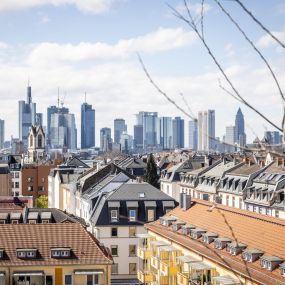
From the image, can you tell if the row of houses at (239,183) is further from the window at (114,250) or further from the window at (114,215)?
the window at (114,250)

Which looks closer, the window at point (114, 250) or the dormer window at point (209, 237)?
the dormer window at point (209, 237)

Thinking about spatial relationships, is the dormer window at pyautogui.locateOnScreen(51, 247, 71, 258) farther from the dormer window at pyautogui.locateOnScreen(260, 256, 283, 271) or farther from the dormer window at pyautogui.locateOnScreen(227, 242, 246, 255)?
the dormer window at pyautogui.locateOnScreen(260, 256, 283, 271)

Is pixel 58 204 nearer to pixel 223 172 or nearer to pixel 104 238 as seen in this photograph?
pixel 223 172

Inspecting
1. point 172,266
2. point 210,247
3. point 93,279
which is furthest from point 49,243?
point 210,247

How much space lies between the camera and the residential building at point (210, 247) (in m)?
31.1

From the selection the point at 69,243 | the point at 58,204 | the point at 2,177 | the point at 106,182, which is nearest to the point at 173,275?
the point at 69,243

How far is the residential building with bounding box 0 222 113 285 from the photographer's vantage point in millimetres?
35844

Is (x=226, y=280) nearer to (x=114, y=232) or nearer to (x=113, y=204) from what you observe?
(x=114, y=232)

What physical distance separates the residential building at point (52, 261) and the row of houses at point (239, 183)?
774 inches

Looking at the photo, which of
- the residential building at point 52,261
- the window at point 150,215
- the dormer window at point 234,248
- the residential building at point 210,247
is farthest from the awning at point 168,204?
the dormer window at point 234,248

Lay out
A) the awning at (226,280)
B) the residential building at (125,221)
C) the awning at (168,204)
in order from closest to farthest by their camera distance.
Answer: the awning at (226,280)
the residential building at (125,221)
the awning at (168,204)

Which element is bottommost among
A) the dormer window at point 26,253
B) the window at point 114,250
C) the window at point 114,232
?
the window at point 114,250

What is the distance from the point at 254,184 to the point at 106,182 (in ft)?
54.3

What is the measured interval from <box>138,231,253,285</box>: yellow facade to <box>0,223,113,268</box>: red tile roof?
466 centimetres
